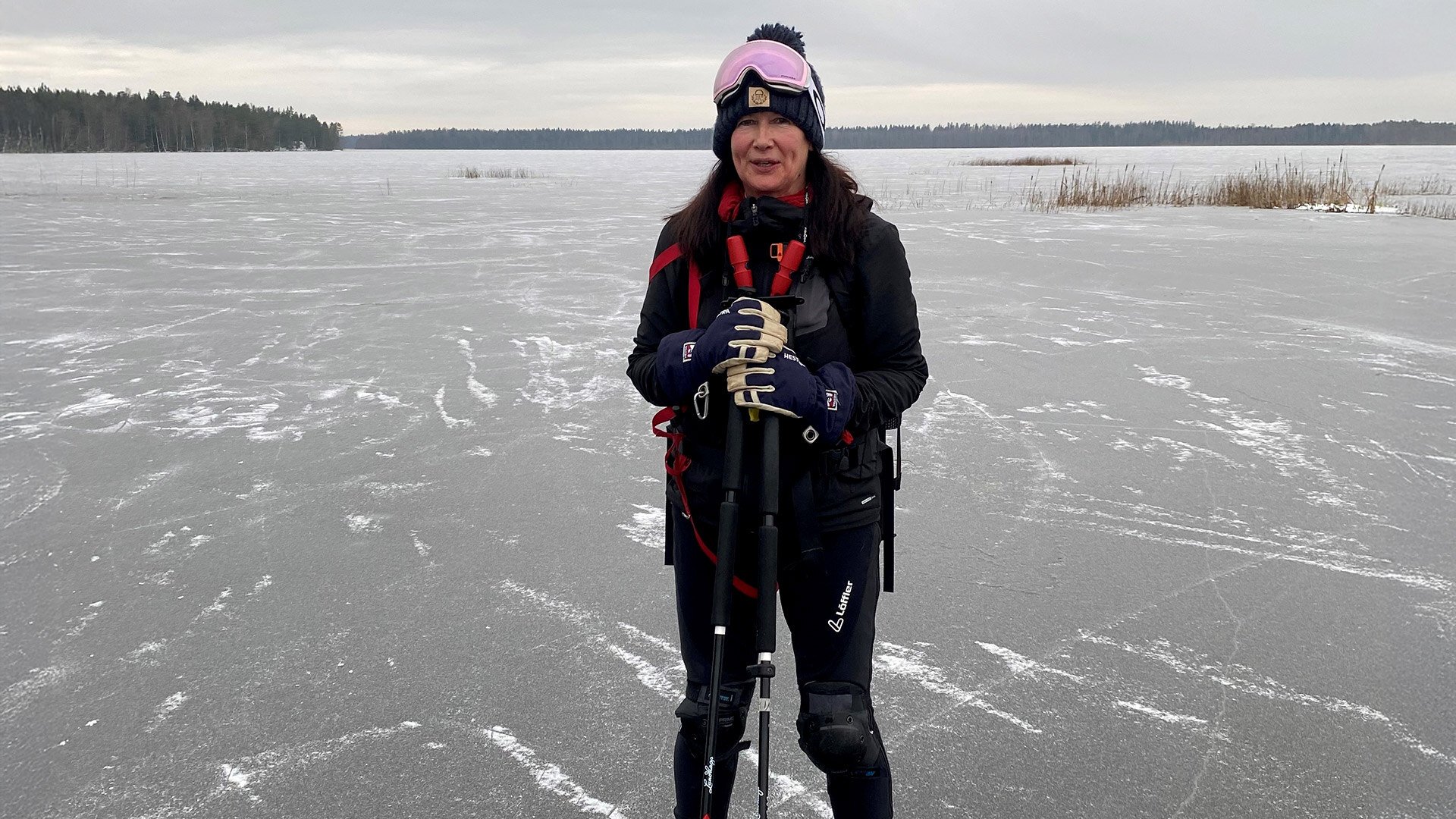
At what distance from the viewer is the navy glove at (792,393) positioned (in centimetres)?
161

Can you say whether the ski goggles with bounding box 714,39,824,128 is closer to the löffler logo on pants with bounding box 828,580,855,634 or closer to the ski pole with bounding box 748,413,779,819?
the ski pole with bounding box 748,413,779,819

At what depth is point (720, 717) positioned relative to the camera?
6.23 ft

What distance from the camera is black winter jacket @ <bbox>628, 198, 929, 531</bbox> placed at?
1.76 metres

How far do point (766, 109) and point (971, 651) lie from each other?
1728 millimetres

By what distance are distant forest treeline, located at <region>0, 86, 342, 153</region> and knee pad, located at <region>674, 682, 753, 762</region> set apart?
92371mm

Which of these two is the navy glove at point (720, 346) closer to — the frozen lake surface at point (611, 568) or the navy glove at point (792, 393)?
the navy glove at point (792, 393)

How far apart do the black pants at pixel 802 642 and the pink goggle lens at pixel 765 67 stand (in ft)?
2.54

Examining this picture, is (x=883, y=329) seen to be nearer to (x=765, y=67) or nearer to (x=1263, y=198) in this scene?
(x=765, y=67)

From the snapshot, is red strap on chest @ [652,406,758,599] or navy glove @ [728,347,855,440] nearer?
navy glove @ [728,347,855,440]

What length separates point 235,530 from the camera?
3.65 metres

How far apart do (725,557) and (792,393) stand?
289 mm

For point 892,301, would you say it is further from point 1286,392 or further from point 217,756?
point 1286,392

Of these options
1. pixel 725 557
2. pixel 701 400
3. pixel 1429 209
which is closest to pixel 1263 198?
pixel 1429 209

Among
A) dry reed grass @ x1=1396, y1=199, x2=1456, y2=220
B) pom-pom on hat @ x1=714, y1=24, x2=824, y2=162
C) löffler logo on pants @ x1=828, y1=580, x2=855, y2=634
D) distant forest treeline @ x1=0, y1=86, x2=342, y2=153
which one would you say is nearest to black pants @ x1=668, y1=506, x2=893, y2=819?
löffler logo on pants @ x1=828, y1=580, x2=855, y2=634
